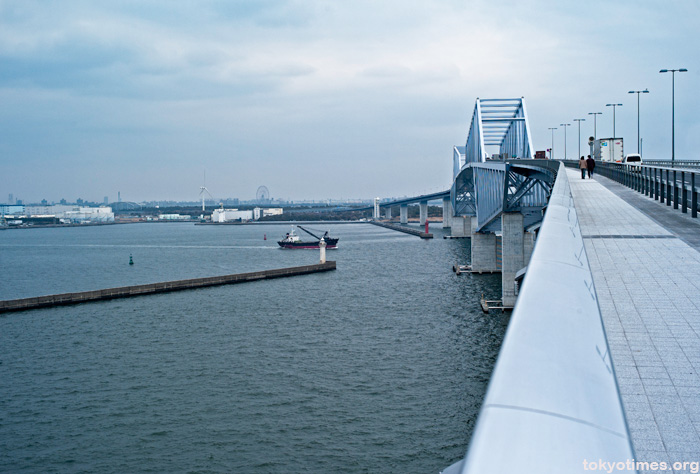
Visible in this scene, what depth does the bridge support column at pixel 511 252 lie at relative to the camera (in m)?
32.7

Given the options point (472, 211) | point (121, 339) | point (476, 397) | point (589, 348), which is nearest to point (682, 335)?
point (589, 348)

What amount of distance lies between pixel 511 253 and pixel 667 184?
1817 cm

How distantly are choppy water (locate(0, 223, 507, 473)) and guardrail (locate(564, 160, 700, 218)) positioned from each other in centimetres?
773

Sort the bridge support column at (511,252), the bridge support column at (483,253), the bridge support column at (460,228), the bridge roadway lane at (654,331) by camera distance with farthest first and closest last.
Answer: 1. the bridge support column at (460,228)
2. the bridge support column at (483,253)
3. the bridge support column at (511,252)
4. the bridge roadway lane at (654,331)

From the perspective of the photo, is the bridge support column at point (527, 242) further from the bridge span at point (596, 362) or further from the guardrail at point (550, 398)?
the guardrail at point (550, 398)

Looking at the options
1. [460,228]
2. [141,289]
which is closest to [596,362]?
[141,289]

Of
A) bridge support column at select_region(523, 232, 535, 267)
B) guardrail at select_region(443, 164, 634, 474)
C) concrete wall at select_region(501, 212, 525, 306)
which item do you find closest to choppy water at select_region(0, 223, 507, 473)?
concrete wall at select_region(501, 212, 525, 306)

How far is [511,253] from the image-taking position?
35.4 meters

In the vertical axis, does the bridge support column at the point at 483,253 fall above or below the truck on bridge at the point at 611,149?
below

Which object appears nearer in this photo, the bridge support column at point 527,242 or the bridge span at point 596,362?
the bridge span at point 596,362

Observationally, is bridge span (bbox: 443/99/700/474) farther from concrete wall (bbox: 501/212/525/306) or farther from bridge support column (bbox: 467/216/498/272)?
bridge support column (bbox: 467/216/498/272)

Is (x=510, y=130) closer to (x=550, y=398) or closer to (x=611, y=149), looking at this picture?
(x=611, y=149)

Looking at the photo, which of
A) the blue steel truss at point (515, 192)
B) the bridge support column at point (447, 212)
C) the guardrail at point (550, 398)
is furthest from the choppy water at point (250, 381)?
the bridge support column at point (447, 212)

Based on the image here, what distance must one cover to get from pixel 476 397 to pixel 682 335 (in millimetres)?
13025
